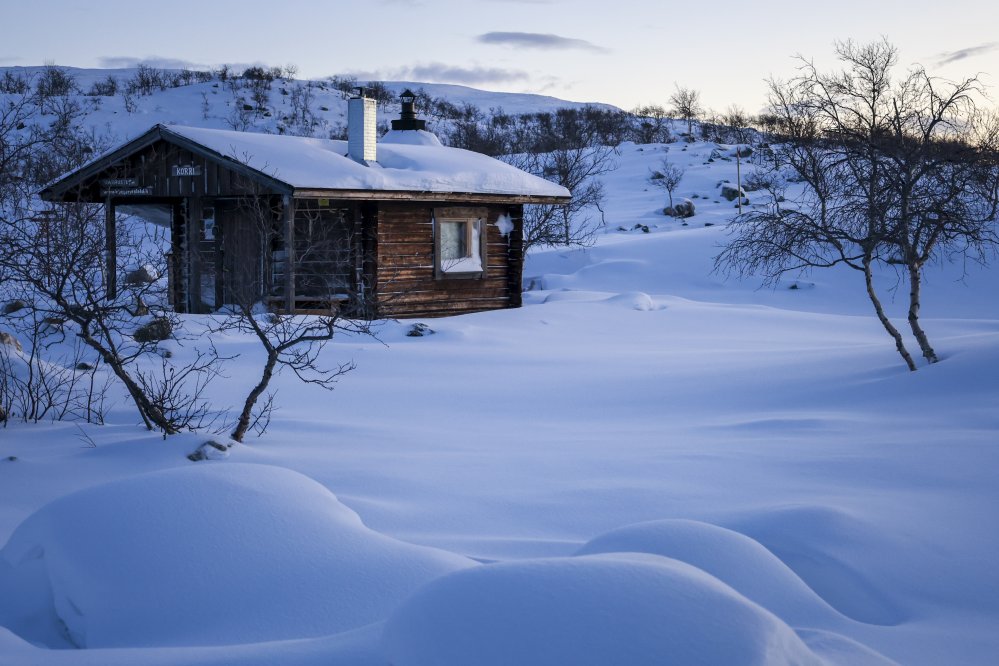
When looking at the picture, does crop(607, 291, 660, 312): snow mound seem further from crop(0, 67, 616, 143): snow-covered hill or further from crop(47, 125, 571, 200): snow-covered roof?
crop(0, 67, 616, 143): snow-covered hill

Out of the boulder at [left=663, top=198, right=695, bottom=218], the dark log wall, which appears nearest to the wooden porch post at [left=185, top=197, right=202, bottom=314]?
the dark log wall

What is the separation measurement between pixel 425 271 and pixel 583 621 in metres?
15.7

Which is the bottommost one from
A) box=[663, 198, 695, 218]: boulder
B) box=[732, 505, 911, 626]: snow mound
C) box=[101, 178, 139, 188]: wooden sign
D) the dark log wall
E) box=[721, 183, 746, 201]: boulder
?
box=[732, 505, 911, 626]: snow mound

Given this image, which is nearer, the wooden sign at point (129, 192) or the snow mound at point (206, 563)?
the snow mound at point (206, 563)

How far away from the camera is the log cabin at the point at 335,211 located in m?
16.6

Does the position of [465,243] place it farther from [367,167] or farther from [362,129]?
[362,129]

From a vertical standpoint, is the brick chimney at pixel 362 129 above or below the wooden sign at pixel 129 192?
above

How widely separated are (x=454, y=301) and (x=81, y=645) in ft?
50.1

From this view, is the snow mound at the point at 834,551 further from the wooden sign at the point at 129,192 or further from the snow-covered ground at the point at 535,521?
the wooden sign at the point at 129,192

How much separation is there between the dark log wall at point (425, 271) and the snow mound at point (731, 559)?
41.4 ft

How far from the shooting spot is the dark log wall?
17.5 metres

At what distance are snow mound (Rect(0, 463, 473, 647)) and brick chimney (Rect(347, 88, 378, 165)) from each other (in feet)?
45.6

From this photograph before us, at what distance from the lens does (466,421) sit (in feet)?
32.1

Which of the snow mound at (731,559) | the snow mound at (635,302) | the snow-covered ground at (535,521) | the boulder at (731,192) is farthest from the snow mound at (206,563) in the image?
the boulder at (731,192)
